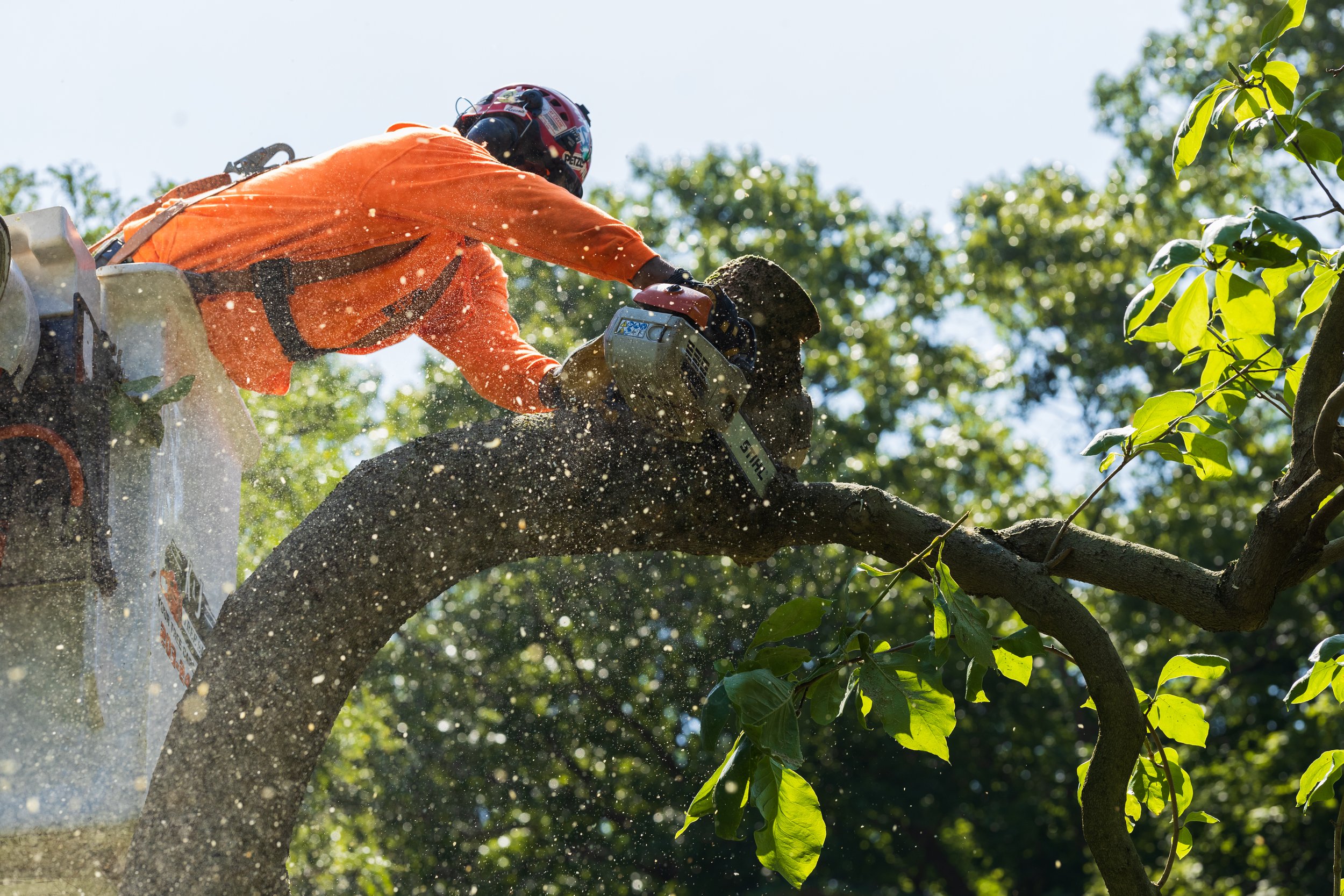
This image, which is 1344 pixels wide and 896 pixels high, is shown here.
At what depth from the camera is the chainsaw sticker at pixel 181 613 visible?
249cm

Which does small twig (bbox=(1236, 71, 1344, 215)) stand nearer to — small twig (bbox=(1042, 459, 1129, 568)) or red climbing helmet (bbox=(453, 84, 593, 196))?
small twig (bbox=(1042, 459, 1129, 568))

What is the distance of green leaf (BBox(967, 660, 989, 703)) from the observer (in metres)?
1.67

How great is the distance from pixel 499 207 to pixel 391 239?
41 cm

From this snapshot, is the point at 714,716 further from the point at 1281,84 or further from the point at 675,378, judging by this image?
the point at 1281,84

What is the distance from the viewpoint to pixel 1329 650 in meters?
1.65

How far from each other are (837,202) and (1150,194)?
181 inches

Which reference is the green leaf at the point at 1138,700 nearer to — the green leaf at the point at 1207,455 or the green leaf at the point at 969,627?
the green leaf at the point at 1207,455

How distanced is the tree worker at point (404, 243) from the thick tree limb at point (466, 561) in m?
0.21

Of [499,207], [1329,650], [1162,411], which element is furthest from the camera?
[499,207]

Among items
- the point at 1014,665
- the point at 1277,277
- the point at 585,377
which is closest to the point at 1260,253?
the point at 1277,277

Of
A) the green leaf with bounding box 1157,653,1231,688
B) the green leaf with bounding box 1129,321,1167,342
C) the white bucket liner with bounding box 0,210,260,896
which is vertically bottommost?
the white bucket liner with bounding box 0,210,260,896

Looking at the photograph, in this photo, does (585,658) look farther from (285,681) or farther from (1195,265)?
(1195,265)

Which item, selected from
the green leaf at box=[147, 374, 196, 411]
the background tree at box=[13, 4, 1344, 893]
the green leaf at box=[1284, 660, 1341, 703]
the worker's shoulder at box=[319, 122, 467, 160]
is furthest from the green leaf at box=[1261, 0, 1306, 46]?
the background tree at box=[13, 4, 1344, 893]

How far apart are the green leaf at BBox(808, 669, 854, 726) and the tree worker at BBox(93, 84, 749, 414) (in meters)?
1.10
